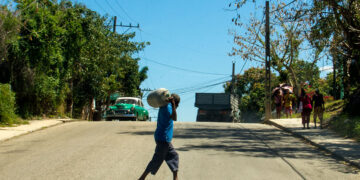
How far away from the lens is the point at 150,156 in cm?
1033

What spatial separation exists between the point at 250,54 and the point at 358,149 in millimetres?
19526

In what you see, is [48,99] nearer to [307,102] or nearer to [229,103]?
[307,102]

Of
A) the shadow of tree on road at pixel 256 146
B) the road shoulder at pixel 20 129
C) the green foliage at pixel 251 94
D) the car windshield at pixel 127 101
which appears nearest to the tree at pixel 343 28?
the shadow of tree on road at pixel 256 146

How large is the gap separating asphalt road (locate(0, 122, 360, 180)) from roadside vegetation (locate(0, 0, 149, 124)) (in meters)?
5.11

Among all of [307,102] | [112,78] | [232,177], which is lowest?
[232,177]

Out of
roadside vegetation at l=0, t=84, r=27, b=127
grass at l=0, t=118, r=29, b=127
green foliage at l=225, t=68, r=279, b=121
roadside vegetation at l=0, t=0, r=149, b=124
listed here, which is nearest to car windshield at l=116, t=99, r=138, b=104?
roadside vegetation at l=0, t=0, r=149, b=124

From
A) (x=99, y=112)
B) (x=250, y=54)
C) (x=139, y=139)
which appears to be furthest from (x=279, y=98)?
(x=99, y=112)

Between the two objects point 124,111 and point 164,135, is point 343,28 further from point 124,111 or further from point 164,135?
point 124,111

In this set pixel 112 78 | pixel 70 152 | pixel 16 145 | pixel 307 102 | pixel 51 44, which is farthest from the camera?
pixel 112 78

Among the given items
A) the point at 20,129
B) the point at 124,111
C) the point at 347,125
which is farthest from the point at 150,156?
the point at 124,111

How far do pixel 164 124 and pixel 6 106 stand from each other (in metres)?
11.7

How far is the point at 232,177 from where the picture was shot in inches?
320

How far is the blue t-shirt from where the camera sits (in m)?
7.18

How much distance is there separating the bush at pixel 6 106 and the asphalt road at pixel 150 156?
282 cm
